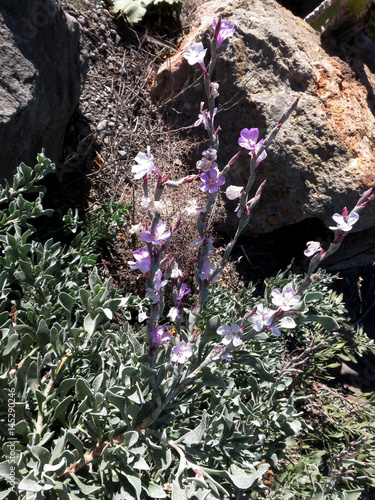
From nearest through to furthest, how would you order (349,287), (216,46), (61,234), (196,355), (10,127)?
(216,46) < (196,355) < (10,127) < (61,234) < (349,287)

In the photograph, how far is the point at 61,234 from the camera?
2488mm

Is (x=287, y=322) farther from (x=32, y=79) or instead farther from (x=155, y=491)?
(x=32, y=79)

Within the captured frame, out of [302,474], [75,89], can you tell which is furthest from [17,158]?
[302,474]

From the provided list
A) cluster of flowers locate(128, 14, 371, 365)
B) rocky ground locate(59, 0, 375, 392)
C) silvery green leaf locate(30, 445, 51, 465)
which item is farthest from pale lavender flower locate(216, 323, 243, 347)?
rocky ground locate(59, 0, 375, 392)

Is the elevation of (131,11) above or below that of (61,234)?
above

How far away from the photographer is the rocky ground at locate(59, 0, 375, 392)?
2.93 metres

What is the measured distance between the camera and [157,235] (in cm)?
116

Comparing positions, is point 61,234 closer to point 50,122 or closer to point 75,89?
point 50,122

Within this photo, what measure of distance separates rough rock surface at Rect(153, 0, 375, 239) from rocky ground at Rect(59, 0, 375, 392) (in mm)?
399

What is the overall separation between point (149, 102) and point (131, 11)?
28.9 inches

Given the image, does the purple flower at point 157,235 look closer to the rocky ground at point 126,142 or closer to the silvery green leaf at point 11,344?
the silvery green leaf at point 11,344

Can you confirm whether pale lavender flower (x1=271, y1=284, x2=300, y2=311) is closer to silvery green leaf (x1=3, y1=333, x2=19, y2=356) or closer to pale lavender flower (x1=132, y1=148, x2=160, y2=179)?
pale lavender flower (x1=132, y1=148, x2=160, y2=179)

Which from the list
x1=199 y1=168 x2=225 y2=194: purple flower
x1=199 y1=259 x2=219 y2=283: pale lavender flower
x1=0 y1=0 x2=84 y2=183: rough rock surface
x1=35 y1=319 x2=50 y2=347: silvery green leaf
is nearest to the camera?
x1=199 y1=168 x2=225 y2=194: purple flower

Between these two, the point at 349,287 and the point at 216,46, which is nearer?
the point at 216,46
